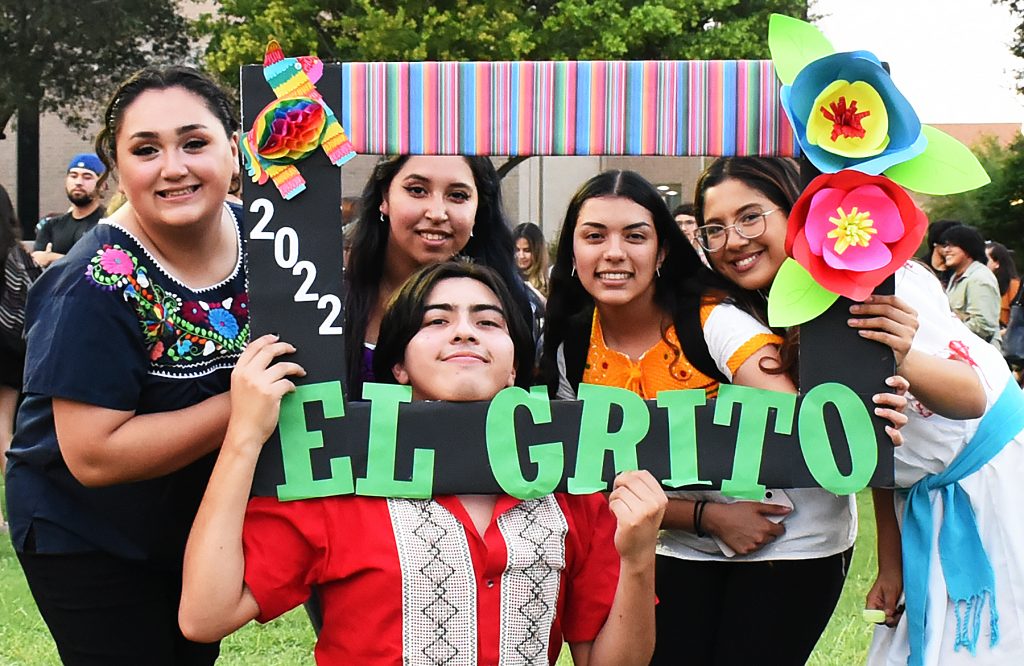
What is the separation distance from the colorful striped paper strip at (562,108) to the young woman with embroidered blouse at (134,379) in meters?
0.34

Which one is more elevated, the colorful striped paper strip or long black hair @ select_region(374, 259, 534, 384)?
the colorful striped paper strip

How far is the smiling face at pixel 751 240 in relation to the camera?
7.10ft

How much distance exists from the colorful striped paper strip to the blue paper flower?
0.08 meters

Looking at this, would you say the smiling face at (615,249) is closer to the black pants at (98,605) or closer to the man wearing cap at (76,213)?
the black pants at (98,605)

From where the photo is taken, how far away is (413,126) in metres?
1.83

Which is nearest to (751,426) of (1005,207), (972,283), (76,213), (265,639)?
(265,639)

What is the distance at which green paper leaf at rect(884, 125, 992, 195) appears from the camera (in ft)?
5.78

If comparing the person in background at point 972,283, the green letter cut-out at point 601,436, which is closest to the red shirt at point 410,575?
the green letter cut-out at point 601,436

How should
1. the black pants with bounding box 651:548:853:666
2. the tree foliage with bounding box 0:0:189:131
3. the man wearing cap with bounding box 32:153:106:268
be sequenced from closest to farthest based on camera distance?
the black pants with bounding box 651:548:853:666
the man wearing cap with bounding box 32:153:106:268
the tree foliage with bounding box 0:0:189:131

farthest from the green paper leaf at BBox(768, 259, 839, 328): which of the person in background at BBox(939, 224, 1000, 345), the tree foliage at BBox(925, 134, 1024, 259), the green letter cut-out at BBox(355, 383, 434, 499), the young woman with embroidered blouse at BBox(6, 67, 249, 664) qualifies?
the tree foliage at BBox(925, 134, 1024, 259)

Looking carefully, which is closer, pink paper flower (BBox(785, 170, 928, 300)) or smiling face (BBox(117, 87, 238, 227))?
pink paper flower (BBox(785, 170, 928, 300))

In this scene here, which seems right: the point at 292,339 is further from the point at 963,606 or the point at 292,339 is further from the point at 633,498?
the point at 963,606

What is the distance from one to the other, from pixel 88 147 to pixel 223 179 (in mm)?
22216

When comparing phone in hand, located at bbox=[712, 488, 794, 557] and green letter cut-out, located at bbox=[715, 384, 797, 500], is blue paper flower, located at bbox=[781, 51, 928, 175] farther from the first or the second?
phone in hand, located at bbox=[712, 488, 794, 557]
